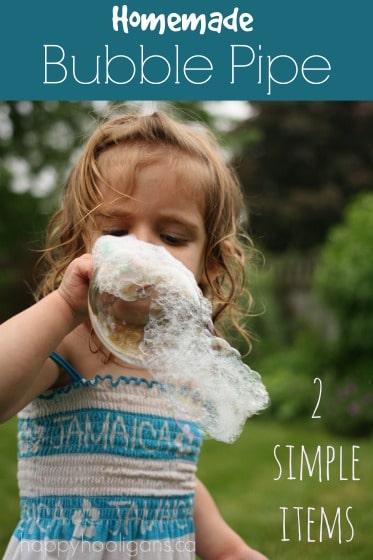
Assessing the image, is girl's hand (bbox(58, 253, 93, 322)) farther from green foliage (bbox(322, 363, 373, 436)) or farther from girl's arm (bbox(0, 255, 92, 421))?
green foliage (bbox(322, 363, 373, 436))

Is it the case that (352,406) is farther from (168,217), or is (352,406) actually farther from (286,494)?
(168,217)

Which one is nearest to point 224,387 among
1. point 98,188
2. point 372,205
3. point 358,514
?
point 98,188

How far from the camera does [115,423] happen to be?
182 centimetres

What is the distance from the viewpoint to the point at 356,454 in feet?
19.5

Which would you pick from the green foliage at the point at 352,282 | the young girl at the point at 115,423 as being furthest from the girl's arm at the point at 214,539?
the green foliage at the point at 352,282

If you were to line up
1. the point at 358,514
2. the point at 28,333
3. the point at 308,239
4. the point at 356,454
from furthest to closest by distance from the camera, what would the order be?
the point at 308,239
the point at 356,454
the point at 358,514
the point at 28,333

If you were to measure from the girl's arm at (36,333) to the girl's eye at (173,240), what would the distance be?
0.21 meters

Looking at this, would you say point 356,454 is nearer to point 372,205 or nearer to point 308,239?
point 372,205

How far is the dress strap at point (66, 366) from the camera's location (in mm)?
1778

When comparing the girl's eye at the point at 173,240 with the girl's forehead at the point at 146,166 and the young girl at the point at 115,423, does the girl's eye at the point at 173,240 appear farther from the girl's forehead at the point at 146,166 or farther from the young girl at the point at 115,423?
the girl's forehead at the point at 146,166

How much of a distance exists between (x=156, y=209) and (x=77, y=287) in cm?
28

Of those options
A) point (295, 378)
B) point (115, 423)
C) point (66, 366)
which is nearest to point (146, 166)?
point (66, 366)

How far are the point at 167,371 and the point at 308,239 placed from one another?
48.4 feet

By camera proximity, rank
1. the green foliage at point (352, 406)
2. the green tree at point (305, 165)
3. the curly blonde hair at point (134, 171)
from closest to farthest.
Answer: the curly blonde hair at point (134, 171) → the green foliage at point (352, 406) → the green tree at point (305, 165)
